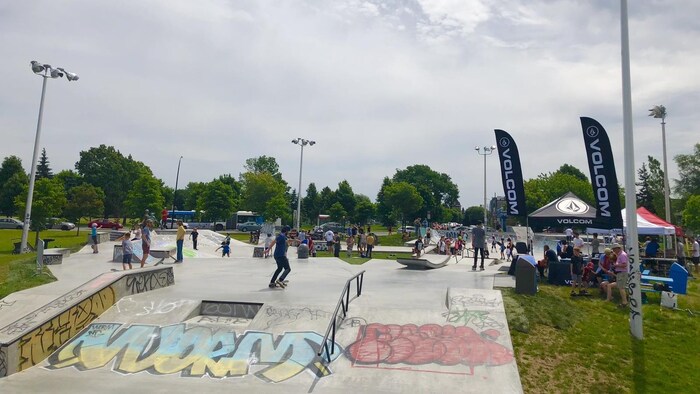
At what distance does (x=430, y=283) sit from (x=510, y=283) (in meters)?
2.19

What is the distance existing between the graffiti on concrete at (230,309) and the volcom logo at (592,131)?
10775mm

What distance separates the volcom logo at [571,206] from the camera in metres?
18.8

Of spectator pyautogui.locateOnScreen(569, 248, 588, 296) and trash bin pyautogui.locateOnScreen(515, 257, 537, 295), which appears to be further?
spectator pyautogui.locateOnScreen(569, 248, 588, 296)

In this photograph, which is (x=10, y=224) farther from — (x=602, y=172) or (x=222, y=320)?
(x=602, y=172)

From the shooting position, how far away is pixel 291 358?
7.23 meters

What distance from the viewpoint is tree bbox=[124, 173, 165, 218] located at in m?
51.4

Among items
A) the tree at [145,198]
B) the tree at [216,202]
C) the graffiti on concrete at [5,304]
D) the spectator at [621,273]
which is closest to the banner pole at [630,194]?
the spectator at [621,273]

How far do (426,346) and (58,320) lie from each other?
22.2 ft

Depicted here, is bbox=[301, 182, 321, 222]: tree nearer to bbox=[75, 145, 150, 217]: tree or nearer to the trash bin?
bbox=[75, 145, 150, 217]: tree

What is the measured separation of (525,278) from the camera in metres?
10.2

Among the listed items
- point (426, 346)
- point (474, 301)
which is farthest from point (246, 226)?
point (426, 346)

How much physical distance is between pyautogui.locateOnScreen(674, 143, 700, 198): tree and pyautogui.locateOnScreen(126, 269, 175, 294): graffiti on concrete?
64.3 m

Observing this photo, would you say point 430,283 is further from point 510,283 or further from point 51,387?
point 51,387

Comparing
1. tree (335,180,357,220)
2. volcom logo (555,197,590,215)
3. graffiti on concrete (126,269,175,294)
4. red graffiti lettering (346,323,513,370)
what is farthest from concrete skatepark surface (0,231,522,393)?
tree (335,180,357,220)
